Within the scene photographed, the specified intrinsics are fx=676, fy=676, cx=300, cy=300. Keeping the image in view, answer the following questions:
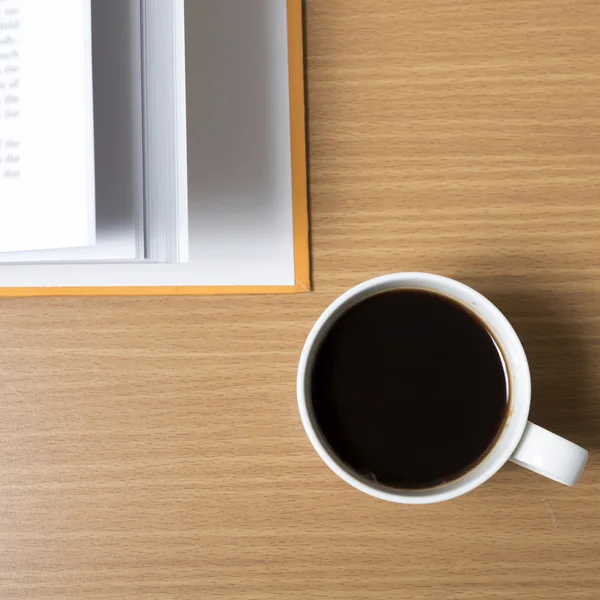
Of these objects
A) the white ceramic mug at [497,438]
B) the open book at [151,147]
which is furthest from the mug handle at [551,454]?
the open book at [151,147]

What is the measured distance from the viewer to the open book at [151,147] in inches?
13.3

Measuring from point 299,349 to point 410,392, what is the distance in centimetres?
7

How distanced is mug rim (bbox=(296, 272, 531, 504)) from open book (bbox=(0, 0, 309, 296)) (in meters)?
0.06

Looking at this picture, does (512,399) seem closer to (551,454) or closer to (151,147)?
(551,454)

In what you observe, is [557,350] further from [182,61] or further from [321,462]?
[182,61]

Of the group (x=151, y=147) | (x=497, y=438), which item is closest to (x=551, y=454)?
(x=497, y=438)

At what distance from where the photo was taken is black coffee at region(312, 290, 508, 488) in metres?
0.40

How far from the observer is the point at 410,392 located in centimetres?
41

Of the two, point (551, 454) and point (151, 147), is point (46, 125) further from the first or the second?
point (551, 454)

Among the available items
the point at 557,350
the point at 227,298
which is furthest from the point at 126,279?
the point at 557,350

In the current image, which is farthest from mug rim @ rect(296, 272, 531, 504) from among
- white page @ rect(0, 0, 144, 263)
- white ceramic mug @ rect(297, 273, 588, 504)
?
white page @ rect(0, 0, 144, 263)

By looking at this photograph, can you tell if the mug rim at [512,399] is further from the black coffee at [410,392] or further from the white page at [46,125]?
the white page at [46,125]

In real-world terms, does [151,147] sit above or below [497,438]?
above

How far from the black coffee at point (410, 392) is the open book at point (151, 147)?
0.06 meters
